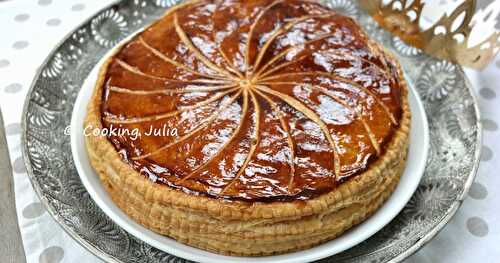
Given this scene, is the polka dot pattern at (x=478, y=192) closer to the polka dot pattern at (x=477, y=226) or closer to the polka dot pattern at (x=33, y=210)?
the polka dot pattern at (x=477, y=226)

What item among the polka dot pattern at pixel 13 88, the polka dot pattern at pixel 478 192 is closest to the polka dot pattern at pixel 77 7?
the polka dot pattern at pixel 13 88

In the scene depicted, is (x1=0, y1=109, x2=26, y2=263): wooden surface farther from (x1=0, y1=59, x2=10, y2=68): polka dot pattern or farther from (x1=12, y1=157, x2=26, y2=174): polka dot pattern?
(x1=0, y1=59, x2=10, y2=68): polka dot pattern

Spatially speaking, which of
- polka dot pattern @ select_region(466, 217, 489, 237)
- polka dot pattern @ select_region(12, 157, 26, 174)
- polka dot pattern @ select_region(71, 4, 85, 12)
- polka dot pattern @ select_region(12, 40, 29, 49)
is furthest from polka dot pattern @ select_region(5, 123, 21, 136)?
polka dot pattern @ select_region(466, 217, 489, 237)

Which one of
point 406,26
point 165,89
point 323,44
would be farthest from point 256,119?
point 406,26

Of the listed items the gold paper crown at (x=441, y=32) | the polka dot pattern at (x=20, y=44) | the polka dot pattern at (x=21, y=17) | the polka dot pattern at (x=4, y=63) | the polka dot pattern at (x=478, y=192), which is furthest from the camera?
the polka dot pattern at (x=21, y=17)

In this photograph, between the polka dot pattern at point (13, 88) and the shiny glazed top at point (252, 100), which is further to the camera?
the polka dot pattern at point (13, 88)

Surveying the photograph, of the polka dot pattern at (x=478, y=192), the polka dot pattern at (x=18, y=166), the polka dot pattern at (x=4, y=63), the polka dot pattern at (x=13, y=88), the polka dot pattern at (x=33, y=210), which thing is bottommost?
the polka dot pattern at (x=33, y=210)
